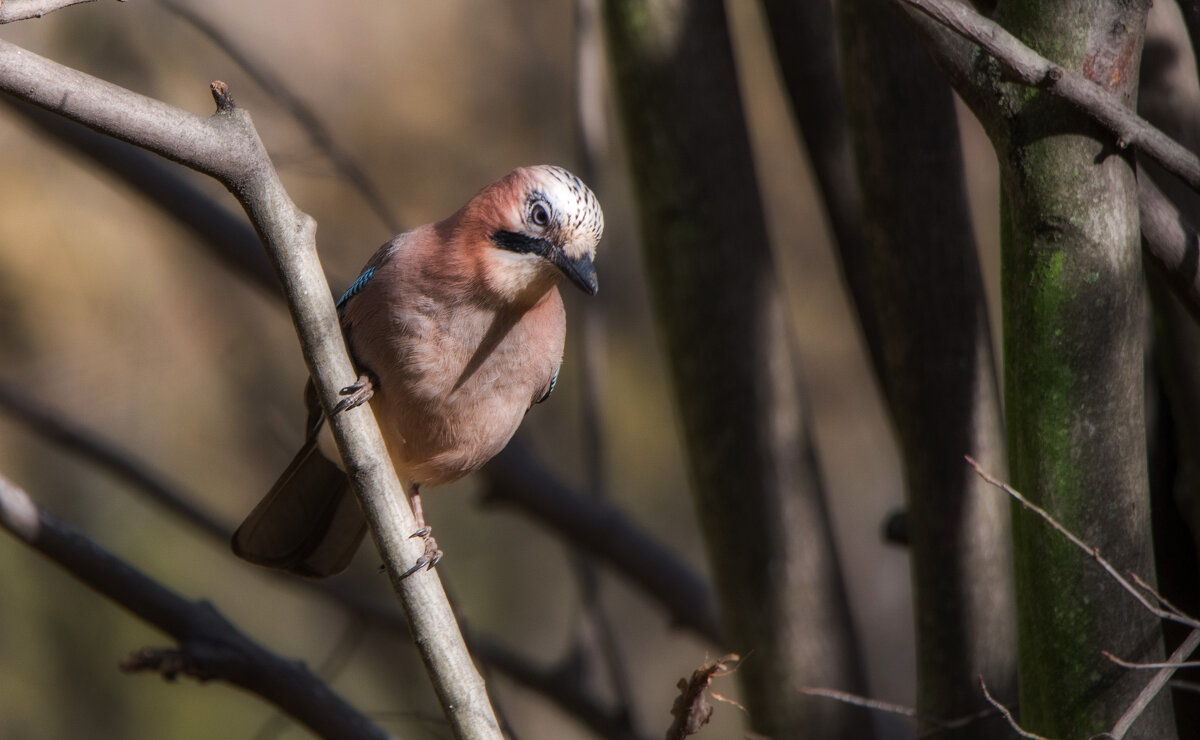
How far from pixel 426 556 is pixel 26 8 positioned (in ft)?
4.08

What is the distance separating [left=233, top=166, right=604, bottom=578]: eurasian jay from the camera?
2.75 metres

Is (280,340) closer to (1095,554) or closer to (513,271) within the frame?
(513,271)

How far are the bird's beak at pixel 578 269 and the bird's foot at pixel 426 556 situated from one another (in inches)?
27.9

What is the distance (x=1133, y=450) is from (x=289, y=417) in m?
6.31

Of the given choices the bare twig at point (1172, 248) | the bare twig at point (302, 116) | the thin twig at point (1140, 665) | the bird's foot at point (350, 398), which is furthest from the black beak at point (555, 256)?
the thin twig at point (1140, 665)

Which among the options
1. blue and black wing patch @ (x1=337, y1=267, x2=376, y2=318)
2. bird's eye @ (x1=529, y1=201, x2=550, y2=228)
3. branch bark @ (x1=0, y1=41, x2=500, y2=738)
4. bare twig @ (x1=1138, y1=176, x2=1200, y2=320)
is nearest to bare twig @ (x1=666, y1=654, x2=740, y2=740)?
branch bark @ (x1=0, y1=41, x2=500, y2=738)

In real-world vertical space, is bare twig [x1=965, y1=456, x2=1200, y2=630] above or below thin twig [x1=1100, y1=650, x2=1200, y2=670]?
above

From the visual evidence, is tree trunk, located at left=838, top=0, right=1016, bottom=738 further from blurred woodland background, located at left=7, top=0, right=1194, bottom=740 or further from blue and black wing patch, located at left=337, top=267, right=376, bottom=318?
blurred woodland background, located at left=7, top=0, right=1194, bottom=740

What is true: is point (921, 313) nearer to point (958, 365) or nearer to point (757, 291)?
point (958, 365)

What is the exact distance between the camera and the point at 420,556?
2.18 meters

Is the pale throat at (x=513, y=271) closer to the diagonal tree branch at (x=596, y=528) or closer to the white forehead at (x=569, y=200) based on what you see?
the white forehead at (x=569, y=200)

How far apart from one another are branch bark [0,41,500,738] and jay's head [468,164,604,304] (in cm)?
72

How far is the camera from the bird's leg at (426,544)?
2141mm

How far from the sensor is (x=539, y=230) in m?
2.76
